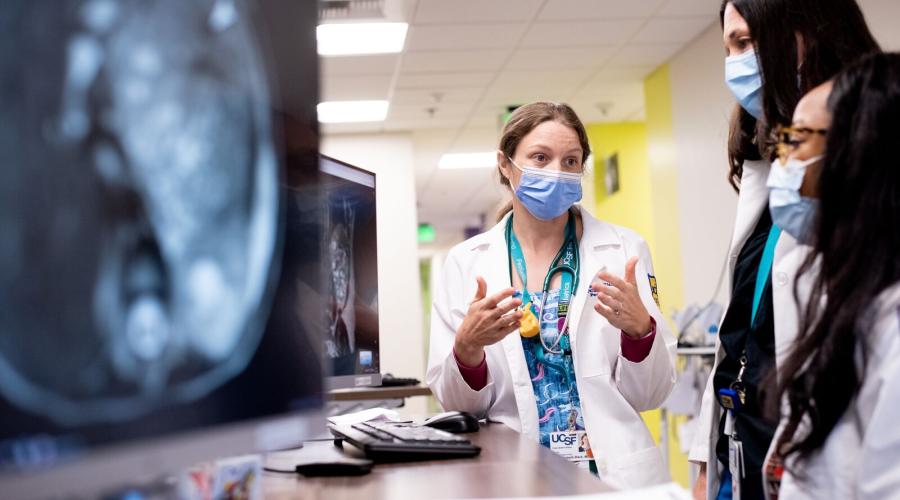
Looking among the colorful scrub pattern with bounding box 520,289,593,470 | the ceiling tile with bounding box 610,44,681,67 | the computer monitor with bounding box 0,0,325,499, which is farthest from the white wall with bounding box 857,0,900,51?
the computer monitor with bounding box 0,0,325,499

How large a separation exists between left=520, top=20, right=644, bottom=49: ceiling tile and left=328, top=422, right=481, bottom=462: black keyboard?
13.5 feet

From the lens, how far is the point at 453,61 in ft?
18.6

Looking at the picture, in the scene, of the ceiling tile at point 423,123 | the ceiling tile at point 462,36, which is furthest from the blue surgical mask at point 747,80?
the ceiling tile at point 423,123

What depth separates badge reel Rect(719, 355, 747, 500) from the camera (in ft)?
4.46

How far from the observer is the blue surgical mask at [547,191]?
196 centimetres

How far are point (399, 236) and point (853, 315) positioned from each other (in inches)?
282

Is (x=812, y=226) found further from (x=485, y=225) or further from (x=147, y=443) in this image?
(x=485, y=225)

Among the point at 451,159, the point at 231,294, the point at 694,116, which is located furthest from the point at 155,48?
the point at 451,159

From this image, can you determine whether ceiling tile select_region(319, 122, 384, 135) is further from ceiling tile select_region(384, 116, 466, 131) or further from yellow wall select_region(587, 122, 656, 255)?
yellow wall select_region(587, 122, 656, 255)

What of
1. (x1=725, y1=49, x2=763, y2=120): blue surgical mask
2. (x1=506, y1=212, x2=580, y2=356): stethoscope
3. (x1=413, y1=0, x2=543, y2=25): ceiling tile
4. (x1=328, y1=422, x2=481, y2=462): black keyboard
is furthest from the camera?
(x1=413, y1=0, x2=543, y2=25): ceiling tile

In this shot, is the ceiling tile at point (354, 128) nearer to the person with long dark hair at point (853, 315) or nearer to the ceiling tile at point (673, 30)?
the ceiling tile at point (673, 30)

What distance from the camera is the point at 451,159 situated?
30.4 feet

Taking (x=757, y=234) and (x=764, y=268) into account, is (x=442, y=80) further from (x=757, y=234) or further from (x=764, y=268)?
(x=764, y=268)

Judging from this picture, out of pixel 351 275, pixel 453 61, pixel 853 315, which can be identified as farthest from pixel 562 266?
pixel 453 61
